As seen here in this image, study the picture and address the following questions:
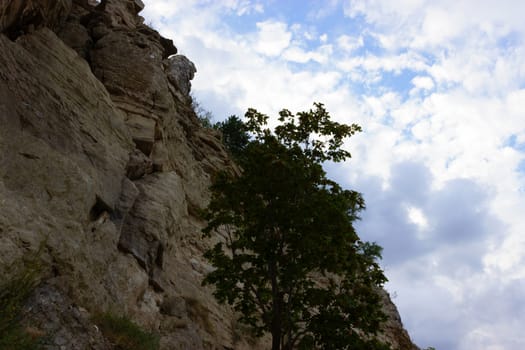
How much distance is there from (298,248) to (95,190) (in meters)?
6.15

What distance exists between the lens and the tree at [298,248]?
42.9ft

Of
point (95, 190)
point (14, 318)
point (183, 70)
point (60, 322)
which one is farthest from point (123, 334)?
point (183, 70)

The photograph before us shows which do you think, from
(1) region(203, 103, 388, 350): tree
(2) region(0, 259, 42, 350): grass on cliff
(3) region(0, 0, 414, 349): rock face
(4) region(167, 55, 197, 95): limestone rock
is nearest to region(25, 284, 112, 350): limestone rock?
(3) region(0, 0, 414, 349): rock face

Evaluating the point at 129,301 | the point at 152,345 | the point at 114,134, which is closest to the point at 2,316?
the point at 152,345

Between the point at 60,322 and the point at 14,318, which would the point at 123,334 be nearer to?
the point at 60,322

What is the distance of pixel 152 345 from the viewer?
10812 millimetres

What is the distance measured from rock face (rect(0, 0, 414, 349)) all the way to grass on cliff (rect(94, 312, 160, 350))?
37 centimetres

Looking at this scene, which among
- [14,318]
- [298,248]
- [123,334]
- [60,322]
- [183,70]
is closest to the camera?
[14,318]

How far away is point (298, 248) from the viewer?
1356cm

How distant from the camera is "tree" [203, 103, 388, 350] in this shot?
42.9 ft

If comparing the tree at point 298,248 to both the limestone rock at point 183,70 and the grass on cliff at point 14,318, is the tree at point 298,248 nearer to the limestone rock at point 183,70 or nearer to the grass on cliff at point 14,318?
the grass on cliff at point 14,318

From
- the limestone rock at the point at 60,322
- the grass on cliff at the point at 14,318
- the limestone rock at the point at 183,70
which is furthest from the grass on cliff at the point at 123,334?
the limestone rock at the point at 183,70

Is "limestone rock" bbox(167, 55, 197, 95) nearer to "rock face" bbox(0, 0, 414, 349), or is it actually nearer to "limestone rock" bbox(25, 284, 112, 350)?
"rock face" bbox(0, 0, 414, 349)

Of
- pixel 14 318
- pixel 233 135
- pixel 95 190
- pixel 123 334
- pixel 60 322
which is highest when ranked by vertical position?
pixel 233 135
